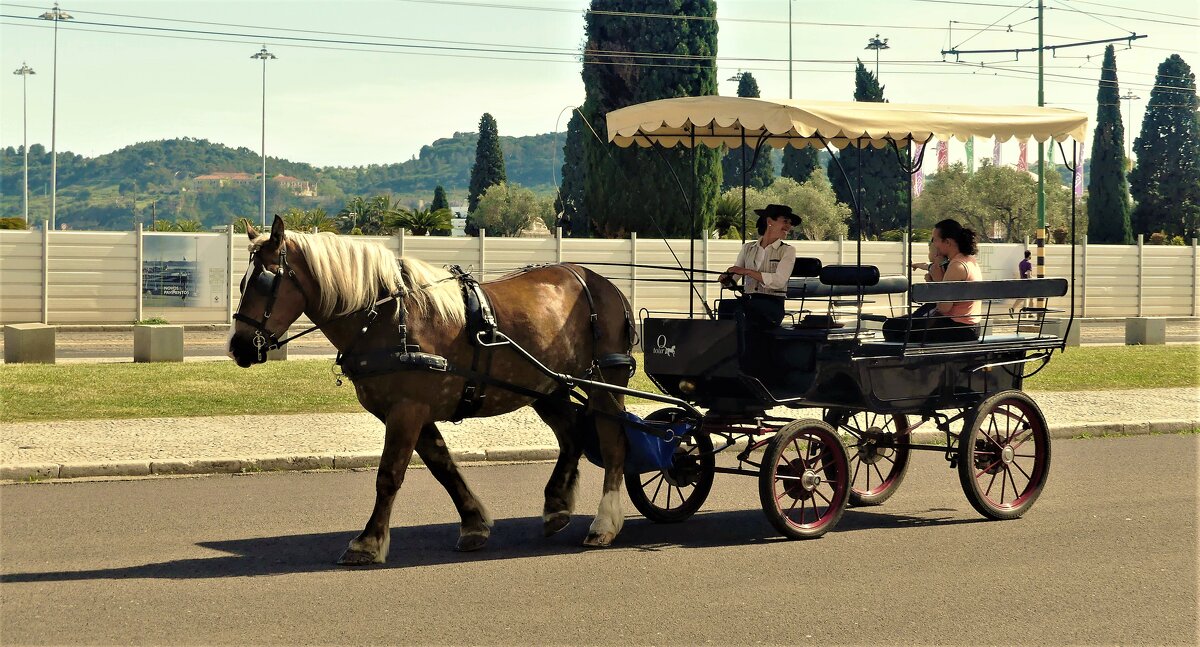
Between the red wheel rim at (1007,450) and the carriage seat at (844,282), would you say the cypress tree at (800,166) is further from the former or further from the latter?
the red wheel rim at (1007,450)

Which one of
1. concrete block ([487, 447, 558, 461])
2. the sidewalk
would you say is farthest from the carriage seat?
the sidewalk

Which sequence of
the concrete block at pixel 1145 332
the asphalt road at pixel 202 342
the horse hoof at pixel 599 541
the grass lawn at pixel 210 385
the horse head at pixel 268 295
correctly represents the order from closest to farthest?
the horse head at pixel 268 295 < the horse hoof at pixel 599 541 < the grass lawn at pixel 210 385 < the asphalt road at pixel 202 342 < the concrete block at pixel 1145 332

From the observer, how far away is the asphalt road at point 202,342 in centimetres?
2377

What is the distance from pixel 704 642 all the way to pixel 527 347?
8.89 feet

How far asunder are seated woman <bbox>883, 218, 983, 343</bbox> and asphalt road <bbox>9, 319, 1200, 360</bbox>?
1574cm

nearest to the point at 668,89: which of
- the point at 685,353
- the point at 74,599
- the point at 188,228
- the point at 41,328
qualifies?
the point at 188,228

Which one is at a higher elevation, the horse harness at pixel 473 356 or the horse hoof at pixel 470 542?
the horse harness at pixel 473 356

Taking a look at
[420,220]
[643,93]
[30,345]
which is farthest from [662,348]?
[420,220]

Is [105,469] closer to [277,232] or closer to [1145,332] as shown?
[277,232]

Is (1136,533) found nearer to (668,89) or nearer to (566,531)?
(566,531)

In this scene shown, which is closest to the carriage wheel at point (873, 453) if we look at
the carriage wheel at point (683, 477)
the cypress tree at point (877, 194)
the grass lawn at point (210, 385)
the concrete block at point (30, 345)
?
the carriage wheel at point (683, 477)

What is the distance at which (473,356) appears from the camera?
7.68 meters

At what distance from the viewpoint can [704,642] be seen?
18.9 feet

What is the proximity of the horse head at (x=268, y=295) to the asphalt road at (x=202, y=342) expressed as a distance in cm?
1602
